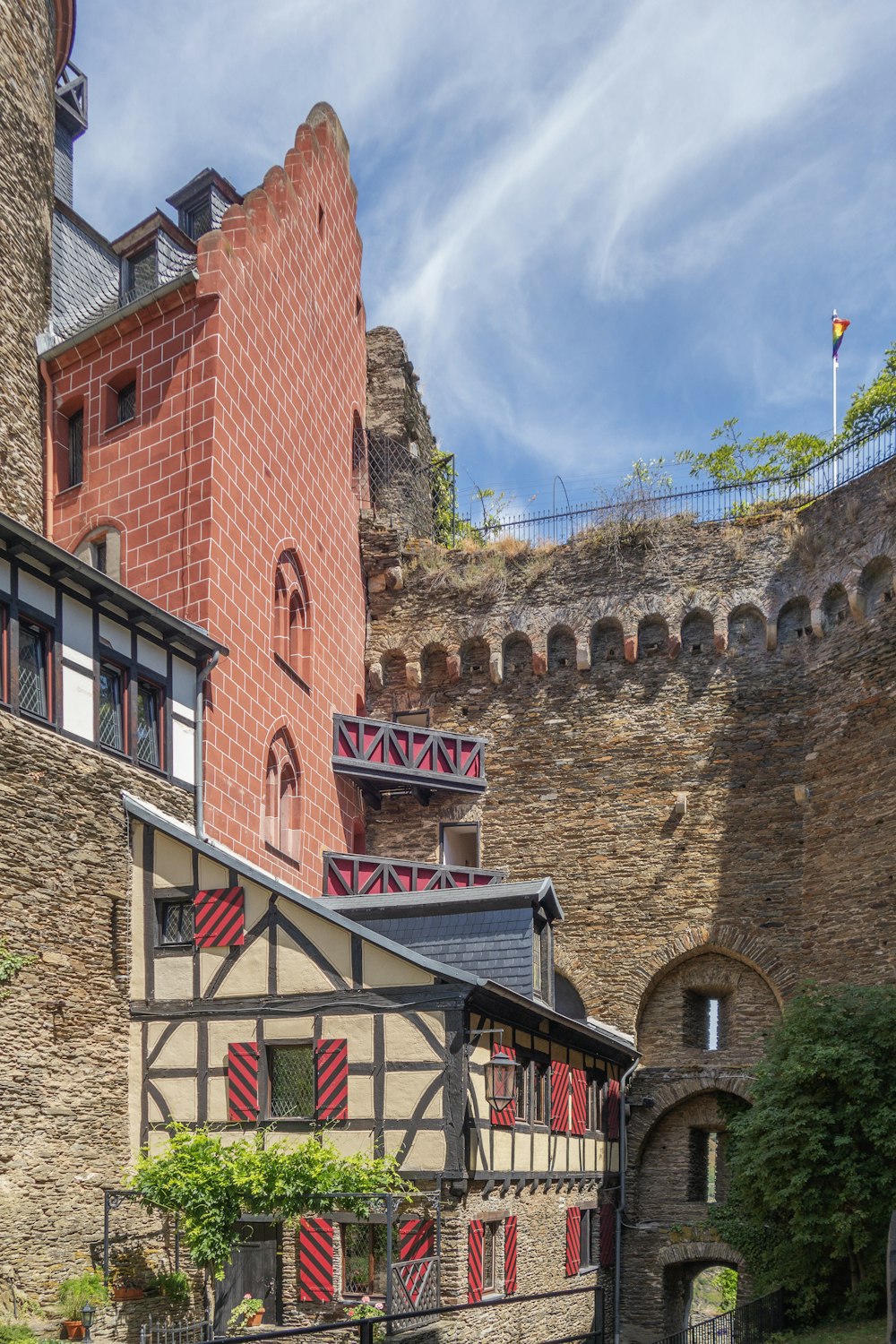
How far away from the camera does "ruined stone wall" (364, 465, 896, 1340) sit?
2370cm

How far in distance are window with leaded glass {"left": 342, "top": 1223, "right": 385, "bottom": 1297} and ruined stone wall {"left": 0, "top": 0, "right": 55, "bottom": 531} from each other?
11.4 m

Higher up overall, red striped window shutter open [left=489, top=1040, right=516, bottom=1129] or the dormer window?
the dormer window

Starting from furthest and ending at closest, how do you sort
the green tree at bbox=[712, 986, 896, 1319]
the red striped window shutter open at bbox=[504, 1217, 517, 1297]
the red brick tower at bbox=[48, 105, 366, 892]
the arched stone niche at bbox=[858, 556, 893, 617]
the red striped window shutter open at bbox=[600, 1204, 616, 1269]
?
the arched stone niche at bbox=[858, 556, 893, 617] < the red striped window shutter open at bbox=[600, 1204, 616, 1269] < the red brick tower at bbox=[48, 105, 366, 892] < the green tree at bbox=[712, 986, 896, 1319] < the red striped window shutter open at bbox=[504, 1217, 517, 1297]

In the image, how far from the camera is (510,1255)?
17.3 m

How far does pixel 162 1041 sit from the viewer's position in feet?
55.2

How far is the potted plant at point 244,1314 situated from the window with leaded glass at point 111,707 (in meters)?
6.34

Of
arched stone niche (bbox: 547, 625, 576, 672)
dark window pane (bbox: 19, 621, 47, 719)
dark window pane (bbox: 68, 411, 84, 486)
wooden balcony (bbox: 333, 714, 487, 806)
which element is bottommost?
wooden balcony (bbox: 333, 714, 487, 806)

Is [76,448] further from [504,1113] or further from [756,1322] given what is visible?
[756,1322]

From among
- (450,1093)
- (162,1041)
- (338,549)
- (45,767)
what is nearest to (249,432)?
(338,549)

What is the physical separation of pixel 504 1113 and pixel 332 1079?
2.37 m

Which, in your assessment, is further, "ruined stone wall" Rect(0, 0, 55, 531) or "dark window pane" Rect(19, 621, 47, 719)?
"ruined stone wall" Rect(0, 0, 55, 531)

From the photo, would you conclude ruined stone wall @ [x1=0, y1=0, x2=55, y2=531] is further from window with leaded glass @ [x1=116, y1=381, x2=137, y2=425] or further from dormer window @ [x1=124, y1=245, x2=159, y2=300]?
dormer window @ [x1=124, y1=245, x2=159, y2=300]

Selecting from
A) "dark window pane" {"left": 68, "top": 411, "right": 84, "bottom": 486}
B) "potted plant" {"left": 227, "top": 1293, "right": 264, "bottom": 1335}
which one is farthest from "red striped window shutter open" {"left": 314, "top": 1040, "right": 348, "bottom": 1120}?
"dark window pane" {"left": 68, "top": 411, "right": 84, "bottom": 486}

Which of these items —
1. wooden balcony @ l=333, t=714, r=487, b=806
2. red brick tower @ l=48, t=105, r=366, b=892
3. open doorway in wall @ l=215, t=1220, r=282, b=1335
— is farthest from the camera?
wooden balcony @ l=333, t=714, r=487, b=806
